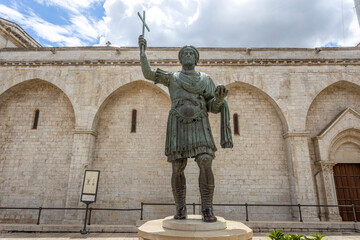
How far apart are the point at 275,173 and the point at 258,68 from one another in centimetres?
515

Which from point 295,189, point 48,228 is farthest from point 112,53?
point 295,189

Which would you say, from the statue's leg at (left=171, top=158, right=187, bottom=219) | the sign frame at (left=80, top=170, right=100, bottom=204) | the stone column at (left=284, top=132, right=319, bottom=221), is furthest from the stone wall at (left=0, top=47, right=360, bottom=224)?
the statue's leg at (left=171, top=158, right=187, bottom=219)

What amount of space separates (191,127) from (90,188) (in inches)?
232

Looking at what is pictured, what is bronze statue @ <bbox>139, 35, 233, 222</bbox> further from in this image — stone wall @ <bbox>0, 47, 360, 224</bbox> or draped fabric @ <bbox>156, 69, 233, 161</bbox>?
stone wall @ <bbox>0, 47, 360, 224</bbox>

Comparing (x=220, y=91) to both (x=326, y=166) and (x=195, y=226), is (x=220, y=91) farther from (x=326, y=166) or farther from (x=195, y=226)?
(x=326, y=166)

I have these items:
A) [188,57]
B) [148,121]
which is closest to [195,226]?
[188,57]

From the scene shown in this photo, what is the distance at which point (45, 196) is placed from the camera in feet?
33.8

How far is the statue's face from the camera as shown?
3650 mm

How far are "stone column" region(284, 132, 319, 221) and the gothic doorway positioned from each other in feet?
5.22

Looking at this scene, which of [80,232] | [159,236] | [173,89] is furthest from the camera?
[80,232]

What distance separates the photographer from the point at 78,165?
392 inches

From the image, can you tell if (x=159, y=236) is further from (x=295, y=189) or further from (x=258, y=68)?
(x=258, y=68)

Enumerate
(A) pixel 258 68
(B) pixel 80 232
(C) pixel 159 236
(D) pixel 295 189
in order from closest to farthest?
(C) pixel 159 236 < (B) pixel 80 232 < (D) pixel 295 189 < (A) pixel 258 68

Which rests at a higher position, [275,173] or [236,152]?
[236,152]
